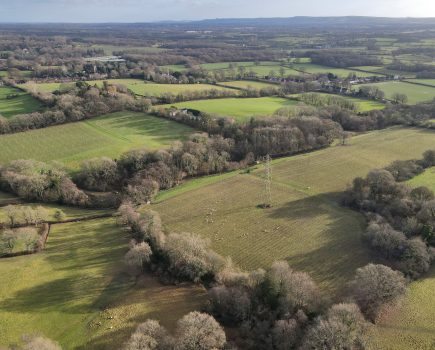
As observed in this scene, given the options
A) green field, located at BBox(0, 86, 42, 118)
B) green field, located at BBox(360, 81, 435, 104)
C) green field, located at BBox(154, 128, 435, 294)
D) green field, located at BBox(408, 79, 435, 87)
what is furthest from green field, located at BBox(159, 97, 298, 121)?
green field, located at BBox(408, 79, 435, 87)

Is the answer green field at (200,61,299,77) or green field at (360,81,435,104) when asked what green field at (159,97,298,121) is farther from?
green field at (200,61,299,77)

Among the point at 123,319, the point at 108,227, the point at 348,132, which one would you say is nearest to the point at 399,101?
the point at 348,132

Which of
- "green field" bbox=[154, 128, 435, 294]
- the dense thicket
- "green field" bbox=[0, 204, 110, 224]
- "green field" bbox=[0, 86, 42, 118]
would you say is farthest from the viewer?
"green field" bbox=[0, 86, 42, 118]

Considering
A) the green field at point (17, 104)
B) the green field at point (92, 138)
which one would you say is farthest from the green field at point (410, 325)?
the green field at point (17, 104)

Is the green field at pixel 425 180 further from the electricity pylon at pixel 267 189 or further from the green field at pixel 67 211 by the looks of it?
the green field at pixel 67 211

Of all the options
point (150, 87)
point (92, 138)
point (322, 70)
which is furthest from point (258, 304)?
point (322, 70)

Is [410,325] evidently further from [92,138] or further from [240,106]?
[240,106]

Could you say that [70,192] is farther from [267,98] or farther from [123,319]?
[267,98]
